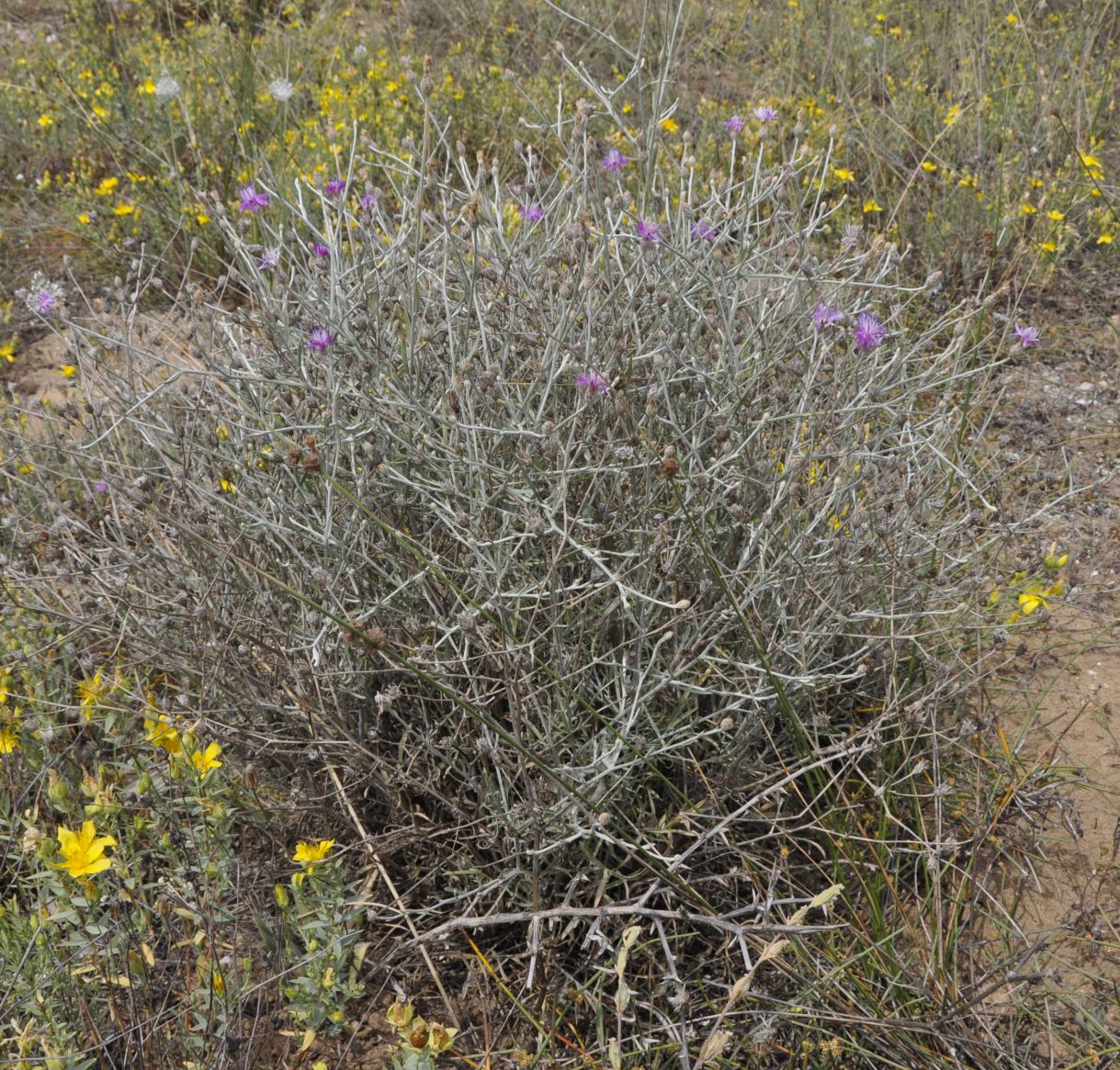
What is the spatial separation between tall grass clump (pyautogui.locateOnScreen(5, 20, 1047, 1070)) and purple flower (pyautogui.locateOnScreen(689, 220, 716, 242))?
0.01m

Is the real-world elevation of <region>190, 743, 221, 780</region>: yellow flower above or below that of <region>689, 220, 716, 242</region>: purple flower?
below

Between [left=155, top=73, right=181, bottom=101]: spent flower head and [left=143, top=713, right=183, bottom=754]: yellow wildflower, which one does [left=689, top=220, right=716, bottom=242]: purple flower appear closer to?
[left=143, top=713, right=183, bottom=754]: yellow wildflower

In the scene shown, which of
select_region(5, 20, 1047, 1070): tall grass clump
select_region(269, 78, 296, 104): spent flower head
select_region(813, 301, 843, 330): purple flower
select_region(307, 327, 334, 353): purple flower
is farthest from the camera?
select_region(269, 78, 296, 104): spent flower head

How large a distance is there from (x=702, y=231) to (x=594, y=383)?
1.90ft

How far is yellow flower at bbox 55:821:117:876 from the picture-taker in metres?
1.50

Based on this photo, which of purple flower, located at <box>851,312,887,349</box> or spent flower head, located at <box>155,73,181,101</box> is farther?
spent flower head, located at <box>155,73,181,101</box>

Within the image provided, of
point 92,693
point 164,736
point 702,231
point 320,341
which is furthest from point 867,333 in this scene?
point 92,693

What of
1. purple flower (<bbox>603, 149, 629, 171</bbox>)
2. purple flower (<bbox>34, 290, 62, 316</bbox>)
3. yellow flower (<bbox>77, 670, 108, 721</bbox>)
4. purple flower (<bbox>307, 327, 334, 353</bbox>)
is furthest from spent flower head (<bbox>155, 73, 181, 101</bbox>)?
yellow flower (<bbox>77, 670, 108, 721</bbox>)

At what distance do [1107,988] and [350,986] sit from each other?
1.28 metres

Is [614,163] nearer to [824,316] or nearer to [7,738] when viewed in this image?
[824,316]

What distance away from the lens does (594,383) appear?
181 centimetres

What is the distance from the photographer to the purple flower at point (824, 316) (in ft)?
6.75

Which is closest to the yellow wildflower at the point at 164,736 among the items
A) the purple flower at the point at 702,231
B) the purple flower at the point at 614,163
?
the purple flower at the point at 702,231

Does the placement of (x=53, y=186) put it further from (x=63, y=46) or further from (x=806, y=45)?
(x=806, y=45)
